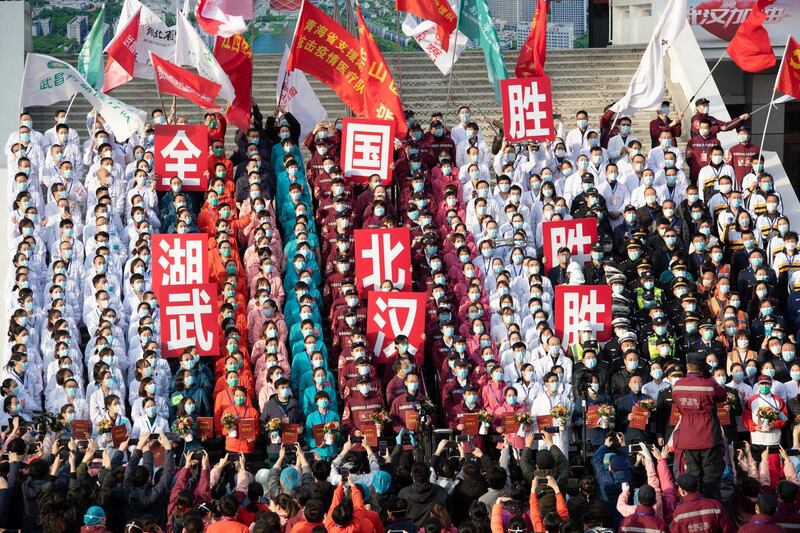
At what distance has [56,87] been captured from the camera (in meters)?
23.2

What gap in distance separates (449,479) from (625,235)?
7.13 m

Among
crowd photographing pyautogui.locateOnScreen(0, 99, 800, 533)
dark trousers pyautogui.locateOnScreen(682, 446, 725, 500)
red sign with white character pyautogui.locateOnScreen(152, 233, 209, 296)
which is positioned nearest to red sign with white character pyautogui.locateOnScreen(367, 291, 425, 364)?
crowd photographing pyautogui.locateOnScreen(0, 99, 800, 533)

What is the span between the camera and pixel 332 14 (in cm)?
2814

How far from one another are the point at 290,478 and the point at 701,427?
410cm

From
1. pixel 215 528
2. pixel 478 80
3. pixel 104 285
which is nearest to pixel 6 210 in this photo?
pixel 104 285

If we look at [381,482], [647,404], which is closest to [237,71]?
[647,404]

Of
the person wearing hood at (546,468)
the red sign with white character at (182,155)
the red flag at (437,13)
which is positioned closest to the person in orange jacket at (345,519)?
the person wearing hood at (546,468)

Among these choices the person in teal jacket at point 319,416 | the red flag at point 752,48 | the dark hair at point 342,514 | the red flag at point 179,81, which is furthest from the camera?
the red flag at point 752,48

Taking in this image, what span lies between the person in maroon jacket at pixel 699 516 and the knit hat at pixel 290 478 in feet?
13.5

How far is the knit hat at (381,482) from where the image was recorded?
1609cm

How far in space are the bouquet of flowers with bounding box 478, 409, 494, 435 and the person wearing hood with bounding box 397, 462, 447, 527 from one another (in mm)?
4252

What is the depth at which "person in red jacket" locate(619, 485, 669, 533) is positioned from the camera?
14352mm

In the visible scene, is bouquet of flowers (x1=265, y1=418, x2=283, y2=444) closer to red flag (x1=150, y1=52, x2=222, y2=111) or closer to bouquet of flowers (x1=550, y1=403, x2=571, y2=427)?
bouquet of flowers (x1=550, y1=403, x2=571, y2=427)

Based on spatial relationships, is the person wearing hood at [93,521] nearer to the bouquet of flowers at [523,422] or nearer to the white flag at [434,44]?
the bouquet of flowers at [523,422]
